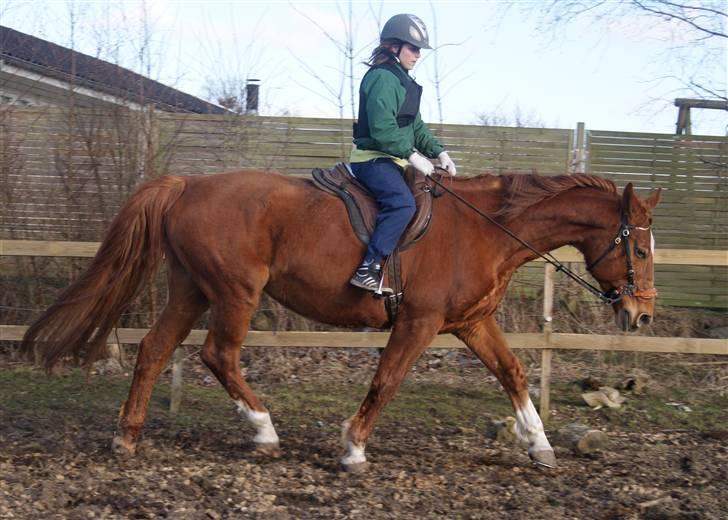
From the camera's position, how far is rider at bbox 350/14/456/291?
5.35m

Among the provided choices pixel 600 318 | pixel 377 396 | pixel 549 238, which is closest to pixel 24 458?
pixel 377 396

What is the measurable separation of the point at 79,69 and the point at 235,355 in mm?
4813

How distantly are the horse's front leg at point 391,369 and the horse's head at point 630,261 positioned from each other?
121 cm

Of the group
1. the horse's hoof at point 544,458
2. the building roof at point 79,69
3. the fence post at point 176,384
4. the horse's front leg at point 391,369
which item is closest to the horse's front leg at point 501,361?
the horse's hoof at point 544,458

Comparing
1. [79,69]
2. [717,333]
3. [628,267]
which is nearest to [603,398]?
[628,267]

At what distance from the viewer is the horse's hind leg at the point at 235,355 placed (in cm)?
554

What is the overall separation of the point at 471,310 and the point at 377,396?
2.78 feet

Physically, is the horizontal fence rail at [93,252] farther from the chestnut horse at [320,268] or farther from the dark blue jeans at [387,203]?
the dark blue jeans at [387,203]

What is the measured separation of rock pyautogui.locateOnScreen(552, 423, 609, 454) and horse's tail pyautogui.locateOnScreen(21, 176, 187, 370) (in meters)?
3.23

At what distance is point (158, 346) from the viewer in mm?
5703

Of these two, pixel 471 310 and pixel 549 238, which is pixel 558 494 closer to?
pixel 471 310

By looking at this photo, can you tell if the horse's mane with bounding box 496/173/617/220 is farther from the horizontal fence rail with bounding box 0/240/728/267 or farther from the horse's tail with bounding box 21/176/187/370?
the horse's tail with bounding box 21/176/187/370

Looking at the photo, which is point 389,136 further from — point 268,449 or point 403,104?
point 268,449

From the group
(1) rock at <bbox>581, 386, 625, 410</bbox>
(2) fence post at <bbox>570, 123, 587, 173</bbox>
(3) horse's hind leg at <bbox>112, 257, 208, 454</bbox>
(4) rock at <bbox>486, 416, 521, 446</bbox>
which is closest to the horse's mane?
(4) rock at <bbox>486, 416, 521, 446</bbox>
